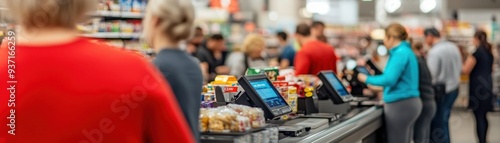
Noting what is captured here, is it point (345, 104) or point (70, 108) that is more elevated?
point (70, 108)

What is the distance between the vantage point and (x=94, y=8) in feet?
5.23

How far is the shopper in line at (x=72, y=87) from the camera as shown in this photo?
4.90 feet

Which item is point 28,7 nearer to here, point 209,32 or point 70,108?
point 70,108

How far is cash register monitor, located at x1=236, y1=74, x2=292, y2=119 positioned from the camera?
374 cm

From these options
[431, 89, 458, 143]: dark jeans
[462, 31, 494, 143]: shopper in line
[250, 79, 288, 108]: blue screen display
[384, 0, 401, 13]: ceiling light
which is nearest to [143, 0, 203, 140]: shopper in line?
[250, 79, 288, 108]: blue screen display

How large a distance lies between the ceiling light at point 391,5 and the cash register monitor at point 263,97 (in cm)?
1747

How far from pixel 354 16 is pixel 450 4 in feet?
14.3

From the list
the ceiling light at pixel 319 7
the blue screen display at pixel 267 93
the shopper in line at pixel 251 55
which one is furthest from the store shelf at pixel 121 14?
the ceiling light at pixel 319 7

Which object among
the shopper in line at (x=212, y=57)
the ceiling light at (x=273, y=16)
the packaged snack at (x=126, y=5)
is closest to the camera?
the shopper in line at (x=212, y=57)

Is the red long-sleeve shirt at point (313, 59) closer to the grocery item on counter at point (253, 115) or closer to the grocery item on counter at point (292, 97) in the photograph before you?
the grocery item on counter at point (292, 97)

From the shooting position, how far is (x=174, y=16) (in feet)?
9.62

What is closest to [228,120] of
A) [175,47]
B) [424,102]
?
[175,47]

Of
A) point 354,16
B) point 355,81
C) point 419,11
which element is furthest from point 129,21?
point 419,11

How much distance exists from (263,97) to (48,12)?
2387mm
